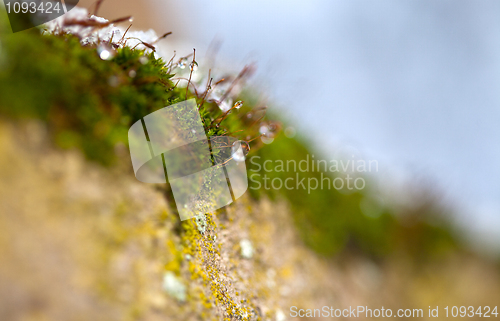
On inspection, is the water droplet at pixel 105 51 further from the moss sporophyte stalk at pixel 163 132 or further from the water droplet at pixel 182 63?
the water droplet at pixel 182 63

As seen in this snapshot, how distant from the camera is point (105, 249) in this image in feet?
3.71

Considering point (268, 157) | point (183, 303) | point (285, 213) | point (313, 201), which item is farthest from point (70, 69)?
point (313, 201)

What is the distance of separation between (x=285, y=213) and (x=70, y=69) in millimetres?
2048

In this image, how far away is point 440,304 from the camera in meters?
3.99

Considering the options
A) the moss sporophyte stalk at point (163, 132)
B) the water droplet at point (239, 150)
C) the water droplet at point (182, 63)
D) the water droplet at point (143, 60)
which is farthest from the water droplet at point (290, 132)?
the water droplet at point (143, 60)

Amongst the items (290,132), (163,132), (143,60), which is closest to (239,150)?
(163,132)

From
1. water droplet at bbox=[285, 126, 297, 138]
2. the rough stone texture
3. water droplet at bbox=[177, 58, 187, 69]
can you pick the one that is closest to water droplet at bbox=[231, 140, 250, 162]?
the rough stone texture

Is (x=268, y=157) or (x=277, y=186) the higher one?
(x=268, y=157)

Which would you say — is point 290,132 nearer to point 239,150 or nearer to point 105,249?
point 239,150

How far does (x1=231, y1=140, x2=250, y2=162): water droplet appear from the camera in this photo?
73.6 inches

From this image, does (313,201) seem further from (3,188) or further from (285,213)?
(3,188)

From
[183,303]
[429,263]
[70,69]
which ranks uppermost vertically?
[70,69]

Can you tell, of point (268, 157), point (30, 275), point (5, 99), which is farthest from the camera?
point (268, 157)

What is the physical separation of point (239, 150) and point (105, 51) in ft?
3.28
